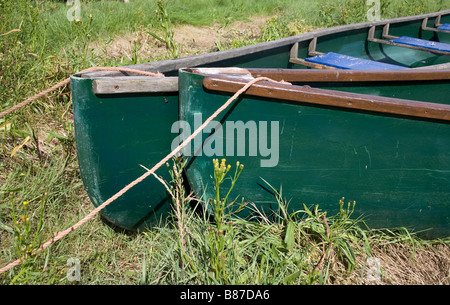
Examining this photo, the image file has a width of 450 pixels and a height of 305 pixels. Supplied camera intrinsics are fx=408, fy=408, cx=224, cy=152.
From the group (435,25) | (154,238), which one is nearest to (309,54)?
(154,238)

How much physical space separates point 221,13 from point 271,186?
529 cm

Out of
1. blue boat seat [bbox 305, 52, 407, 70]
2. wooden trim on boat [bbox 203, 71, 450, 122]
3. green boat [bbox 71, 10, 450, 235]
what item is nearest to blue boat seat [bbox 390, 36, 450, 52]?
blue boat seat [bbox 305, 52, 407, 70]

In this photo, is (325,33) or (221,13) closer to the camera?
(325,33)

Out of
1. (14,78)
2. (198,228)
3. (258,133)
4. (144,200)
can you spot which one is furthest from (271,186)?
(14,78)

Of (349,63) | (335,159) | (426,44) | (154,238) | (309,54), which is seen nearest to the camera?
(335,159)

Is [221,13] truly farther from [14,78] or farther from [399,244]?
[399,244]

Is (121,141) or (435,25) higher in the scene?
(435,25)

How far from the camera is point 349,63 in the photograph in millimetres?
3414

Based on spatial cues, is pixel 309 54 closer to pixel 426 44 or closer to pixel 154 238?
pixel 426 44

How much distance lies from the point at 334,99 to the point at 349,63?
1.66 metres

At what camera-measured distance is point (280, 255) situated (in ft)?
6.56

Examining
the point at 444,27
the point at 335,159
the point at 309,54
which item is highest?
the point at 444,27

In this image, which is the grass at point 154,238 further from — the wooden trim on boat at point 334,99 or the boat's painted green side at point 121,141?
the wooden trim on boat at point 334,99
